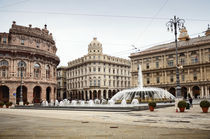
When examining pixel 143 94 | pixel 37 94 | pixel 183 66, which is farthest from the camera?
pixel 183 66

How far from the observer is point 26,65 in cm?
4731

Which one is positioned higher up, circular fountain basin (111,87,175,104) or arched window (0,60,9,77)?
arched window (0,60,9,77)

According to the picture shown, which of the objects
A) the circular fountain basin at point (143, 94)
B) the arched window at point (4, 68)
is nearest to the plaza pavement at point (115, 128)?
the circular fountain basin at point (143, 94)

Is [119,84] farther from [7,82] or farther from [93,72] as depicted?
[7,82]

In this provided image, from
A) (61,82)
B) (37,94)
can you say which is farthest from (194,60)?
(61,82)

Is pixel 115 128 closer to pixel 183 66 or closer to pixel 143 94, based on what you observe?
pixel 143 94

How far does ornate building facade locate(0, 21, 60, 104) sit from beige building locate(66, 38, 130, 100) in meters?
23.5

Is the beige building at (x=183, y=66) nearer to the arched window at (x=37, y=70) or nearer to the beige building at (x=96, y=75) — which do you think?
the beige building at (x=96, y=75)

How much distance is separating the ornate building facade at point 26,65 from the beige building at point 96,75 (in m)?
23.5

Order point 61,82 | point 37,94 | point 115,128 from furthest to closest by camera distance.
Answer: point 61,82
point 37,94
point 115,128

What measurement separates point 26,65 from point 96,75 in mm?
32187

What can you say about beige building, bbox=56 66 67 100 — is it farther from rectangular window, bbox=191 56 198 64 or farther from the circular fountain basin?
the circular fountain basin

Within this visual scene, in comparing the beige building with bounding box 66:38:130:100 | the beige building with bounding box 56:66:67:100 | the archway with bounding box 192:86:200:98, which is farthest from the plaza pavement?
→ the beige building with bounding box 56:66:67:100

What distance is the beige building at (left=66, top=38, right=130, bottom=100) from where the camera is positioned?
7569 centimetres
